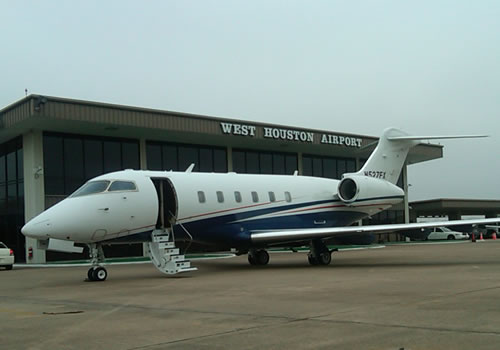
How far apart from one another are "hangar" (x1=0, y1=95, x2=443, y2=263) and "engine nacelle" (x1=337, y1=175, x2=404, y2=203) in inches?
204

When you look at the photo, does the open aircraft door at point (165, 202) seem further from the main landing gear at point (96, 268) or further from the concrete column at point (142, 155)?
the concrete column at point (142, 155)

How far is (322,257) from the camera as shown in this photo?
66.7ft

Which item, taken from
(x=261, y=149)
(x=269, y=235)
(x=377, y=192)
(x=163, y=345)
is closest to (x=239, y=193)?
(x=269, y=235)

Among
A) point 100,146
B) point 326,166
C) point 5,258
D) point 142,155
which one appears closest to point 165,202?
point 5,258

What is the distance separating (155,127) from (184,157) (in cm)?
476

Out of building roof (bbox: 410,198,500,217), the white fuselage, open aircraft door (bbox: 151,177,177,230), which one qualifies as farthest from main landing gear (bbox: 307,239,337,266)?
building roof (bbox: 410,198,500,217)

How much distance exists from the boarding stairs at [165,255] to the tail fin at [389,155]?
1034cm

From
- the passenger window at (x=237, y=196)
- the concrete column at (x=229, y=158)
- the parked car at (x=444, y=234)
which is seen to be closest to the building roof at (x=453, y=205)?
the parked car at (x=444, y=234)

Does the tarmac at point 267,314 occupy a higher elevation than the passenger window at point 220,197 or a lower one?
lower

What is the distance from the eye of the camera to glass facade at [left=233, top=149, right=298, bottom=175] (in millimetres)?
35812

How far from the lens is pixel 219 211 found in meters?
19.3

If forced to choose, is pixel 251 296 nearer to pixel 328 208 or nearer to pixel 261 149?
pixel 328 208

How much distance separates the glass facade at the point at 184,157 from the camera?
3183 centimetres

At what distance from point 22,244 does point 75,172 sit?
4.54m
